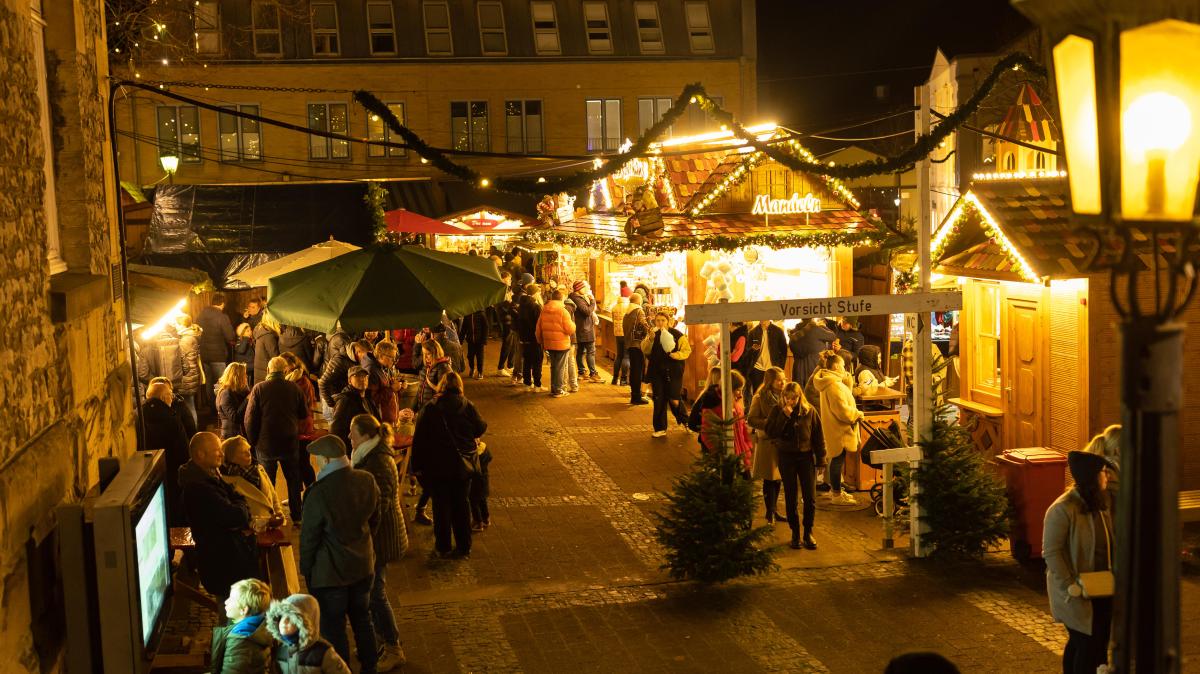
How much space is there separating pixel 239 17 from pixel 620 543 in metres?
31.3

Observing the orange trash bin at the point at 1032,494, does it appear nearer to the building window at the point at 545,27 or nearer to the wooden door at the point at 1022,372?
A: the wooden door at the point at 1022,372

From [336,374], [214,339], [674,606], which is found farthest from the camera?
[214,339]

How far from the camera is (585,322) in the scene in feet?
69.1

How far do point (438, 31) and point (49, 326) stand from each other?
35.9 meters

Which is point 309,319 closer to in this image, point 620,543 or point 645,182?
point 620,543

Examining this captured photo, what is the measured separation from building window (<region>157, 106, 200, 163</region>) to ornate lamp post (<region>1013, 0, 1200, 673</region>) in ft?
123

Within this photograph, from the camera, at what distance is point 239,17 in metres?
38.2

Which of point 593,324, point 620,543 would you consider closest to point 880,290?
point 593,324

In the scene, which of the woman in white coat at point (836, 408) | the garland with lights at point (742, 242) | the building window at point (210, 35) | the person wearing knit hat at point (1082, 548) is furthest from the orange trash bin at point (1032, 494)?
the building window at point (210, 35)

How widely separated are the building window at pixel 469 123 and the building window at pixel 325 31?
4149mm

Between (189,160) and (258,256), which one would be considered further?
(189,160)

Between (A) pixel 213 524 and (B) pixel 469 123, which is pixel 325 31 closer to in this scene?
(B) pixel 469 123

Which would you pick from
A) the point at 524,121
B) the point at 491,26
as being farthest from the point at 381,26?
the point at 524,121

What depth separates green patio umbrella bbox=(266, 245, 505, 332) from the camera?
35.8 feet
